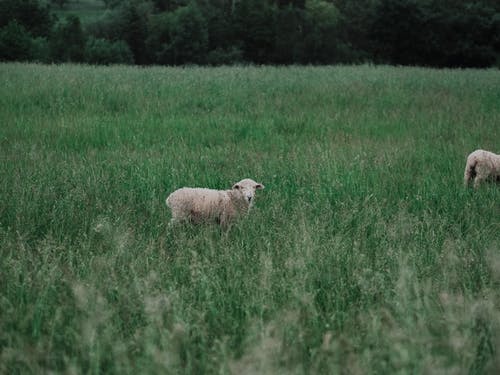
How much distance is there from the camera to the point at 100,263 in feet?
10.8

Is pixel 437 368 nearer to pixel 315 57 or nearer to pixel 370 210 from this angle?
pixel 370 210

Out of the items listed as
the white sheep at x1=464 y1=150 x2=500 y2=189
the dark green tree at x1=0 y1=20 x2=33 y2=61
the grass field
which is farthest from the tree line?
the white sheep at x1=464 y1=150 x2=500 y2=189

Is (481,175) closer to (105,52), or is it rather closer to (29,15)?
(105,52)

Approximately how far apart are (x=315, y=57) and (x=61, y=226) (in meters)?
45.4

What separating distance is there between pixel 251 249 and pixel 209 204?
734 mm

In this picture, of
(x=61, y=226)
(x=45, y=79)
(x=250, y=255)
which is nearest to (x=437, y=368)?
(x=250, y=255)

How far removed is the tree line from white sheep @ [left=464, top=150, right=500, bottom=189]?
126 feet

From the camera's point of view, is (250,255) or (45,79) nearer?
(250,255)

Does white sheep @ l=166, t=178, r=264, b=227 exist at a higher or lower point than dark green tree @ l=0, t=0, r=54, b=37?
lower

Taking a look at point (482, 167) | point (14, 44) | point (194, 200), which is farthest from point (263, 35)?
point (194, 200)

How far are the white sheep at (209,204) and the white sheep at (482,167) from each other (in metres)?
2.63

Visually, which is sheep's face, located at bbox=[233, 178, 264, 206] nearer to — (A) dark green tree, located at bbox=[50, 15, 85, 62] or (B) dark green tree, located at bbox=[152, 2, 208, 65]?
(A) dark green tree, located at bbox=[50, 15, 85, 62]

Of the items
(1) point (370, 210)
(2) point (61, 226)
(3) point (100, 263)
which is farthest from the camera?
(1) point (370, 210)

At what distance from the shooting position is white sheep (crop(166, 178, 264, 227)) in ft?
14.7
